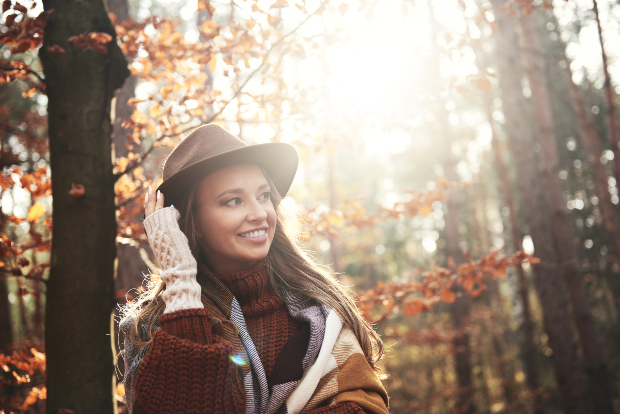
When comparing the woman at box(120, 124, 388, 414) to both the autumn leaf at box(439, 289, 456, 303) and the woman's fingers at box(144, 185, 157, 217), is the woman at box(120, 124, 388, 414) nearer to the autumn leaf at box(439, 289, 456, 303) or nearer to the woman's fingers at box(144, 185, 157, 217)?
the woman's fingers at box(144, 185, 157, 217)

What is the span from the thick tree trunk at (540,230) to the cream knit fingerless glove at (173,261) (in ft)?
19.3

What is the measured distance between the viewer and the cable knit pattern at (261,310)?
1951 millimetres

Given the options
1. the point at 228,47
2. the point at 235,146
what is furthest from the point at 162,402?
the point at 228,47

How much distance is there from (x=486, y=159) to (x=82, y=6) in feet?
66.3

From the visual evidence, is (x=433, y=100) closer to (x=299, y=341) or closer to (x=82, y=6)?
(x=299, y=341)

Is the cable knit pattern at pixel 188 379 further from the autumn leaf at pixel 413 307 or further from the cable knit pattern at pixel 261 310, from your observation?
the autumn leaf at pixel 413 307

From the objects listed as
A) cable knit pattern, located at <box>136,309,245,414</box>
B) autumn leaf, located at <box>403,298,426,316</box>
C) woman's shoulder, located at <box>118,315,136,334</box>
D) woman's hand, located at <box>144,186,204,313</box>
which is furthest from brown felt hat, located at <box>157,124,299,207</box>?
autumn leaf, located at <box>403,298,426,316</box>

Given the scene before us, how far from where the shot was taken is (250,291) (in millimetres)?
2078

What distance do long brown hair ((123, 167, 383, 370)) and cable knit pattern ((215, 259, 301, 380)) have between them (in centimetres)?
11

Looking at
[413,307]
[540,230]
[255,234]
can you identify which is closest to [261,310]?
[255,234]

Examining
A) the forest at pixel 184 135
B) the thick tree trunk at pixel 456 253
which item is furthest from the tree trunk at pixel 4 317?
the thick tree trunk at pixel 456 253

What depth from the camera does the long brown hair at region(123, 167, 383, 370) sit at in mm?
2045

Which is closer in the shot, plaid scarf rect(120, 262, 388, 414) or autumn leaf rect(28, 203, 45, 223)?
plaid scarf rect(120, 262, 388, 414)

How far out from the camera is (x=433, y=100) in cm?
311
